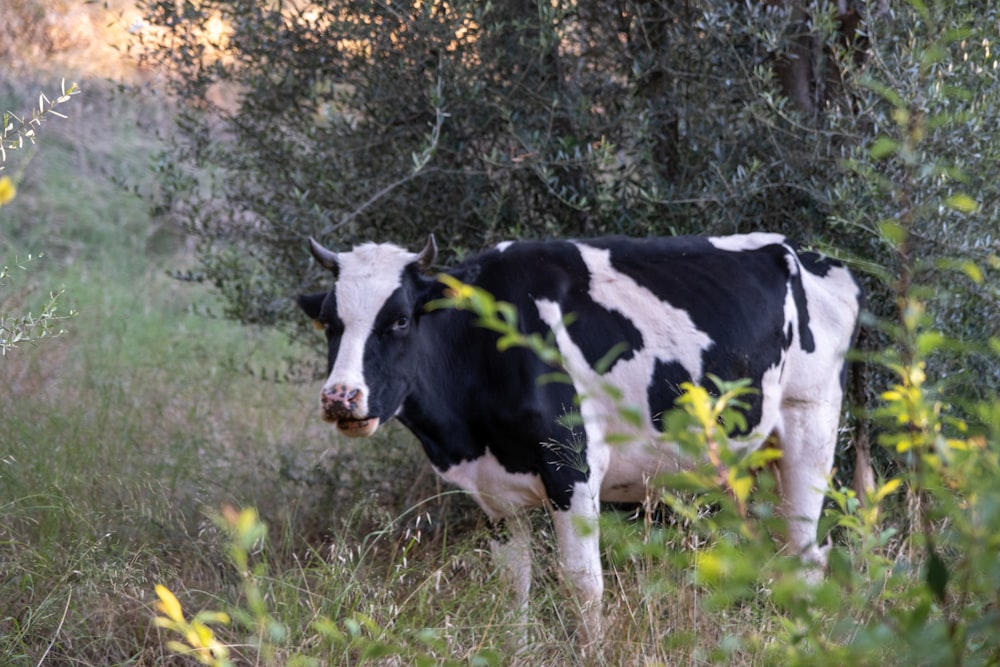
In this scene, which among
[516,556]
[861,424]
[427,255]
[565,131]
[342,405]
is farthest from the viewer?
[565,131]

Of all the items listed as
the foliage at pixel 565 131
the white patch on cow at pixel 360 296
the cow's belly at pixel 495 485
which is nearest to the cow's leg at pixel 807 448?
the foliage at pixel 565 131

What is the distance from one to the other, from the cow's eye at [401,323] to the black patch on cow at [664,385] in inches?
40.8

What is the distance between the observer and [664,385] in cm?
483

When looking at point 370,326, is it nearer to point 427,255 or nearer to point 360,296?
point 360,296

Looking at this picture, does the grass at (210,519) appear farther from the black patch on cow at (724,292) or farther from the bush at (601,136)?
the black patch on cow at (724,292)

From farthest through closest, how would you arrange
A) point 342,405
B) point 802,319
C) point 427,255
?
point 802,319 < point 427,255 < point 342,405

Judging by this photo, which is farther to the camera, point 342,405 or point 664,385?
point 664,385

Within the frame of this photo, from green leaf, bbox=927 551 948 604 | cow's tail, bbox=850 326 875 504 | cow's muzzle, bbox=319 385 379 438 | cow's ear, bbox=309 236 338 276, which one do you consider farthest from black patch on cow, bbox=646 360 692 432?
green leaf, bbox=927 551 948 604

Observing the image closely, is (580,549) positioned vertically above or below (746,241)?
below

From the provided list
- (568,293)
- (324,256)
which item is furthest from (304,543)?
(568,293)

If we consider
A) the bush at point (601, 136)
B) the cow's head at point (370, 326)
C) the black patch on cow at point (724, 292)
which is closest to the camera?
the cow's head at point (370, 326)

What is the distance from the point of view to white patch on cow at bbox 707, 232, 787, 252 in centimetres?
520

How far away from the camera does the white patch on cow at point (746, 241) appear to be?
5.20 metres

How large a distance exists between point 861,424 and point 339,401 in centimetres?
256
